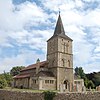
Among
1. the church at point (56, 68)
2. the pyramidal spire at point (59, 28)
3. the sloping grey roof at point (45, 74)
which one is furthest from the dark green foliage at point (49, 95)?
the pyramidal spire at point (59, 28)

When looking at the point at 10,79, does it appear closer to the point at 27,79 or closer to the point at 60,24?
the point at 27,79

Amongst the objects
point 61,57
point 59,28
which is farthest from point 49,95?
point 59,28

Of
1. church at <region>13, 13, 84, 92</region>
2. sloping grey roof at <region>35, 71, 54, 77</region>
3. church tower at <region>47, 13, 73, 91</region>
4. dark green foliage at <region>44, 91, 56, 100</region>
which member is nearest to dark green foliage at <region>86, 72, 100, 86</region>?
church at <region>13, 13, 84, 92</region>

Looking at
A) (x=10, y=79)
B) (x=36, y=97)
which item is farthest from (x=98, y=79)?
(x=36, y=97)

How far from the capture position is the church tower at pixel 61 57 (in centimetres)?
5181

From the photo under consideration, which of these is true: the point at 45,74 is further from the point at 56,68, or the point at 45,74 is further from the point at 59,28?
the point at 59,28

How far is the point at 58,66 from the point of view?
169 ft

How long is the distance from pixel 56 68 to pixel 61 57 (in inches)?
132

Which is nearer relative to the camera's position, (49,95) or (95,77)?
(49,95)

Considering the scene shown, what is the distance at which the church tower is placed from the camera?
5181 cm

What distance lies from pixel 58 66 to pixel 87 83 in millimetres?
24564

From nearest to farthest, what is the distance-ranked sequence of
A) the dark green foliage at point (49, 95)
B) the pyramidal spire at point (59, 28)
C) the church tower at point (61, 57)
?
the dark green foliage at point (49, 95) → the church tower at point (61, 57) → the pyramidal spire at point (59, 28)

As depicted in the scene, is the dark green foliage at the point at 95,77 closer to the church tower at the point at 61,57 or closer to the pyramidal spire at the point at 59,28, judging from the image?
the church tower at the point at 61,57

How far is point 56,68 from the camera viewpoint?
51.5m
